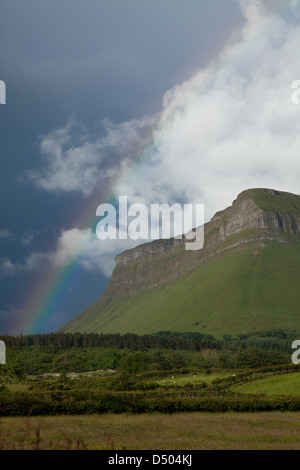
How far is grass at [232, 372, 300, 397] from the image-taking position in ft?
224

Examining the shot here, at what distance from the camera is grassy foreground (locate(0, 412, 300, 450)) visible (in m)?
22.0

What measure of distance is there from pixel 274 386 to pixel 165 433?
5229cm

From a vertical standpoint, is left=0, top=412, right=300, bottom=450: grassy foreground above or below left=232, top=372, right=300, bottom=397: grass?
above

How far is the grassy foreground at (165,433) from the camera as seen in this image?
867 inches

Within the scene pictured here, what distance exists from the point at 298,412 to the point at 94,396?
70.3ft

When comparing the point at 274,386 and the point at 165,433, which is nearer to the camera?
the point at 165,433

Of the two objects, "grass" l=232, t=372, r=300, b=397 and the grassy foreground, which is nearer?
the grassy foreground

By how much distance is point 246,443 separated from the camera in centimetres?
2380

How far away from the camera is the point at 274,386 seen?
7319 cm

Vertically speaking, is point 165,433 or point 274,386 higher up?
point 165,433

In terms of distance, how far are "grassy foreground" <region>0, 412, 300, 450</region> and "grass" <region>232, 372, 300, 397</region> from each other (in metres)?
32.3
